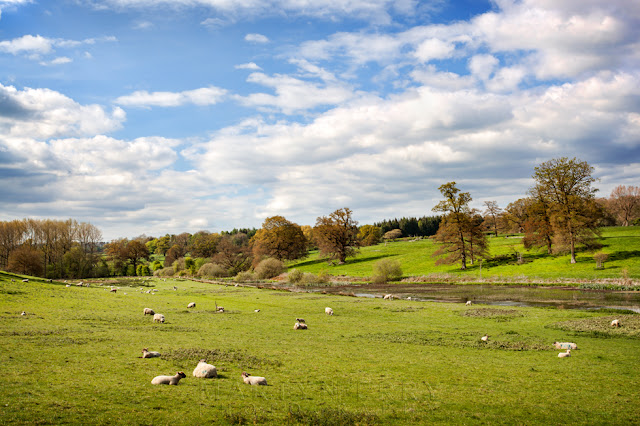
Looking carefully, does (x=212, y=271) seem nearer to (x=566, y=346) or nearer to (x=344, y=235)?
(x=344, y=235)

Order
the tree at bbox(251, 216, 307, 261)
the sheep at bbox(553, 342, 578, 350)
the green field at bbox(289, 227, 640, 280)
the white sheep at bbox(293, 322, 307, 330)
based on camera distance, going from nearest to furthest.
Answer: the sheep at bbox(553, 342, 578, 350), the white sheep at bbox(293, 322, 307, 330), the green field at bbox(289, 227, 640, 280), the tree at bbox(251, 216, 307, 261)

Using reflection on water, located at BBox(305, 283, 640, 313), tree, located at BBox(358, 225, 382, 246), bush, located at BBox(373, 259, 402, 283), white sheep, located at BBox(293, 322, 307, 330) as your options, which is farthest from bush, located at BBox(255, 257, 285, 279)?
tree, located at BBox(358, 225, 382, 246)

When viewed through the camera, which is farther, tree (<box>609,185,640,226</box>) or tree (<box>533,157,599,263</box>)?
tree (<box>609,185,640,226</box>)

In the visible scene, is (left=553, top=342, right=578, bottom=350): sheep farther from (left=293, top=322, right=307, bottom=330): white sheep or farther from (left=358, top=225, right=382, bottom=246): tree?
(left=358, top=225, right=382, bottom=246): tree

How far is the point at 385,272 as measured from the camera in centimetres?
7550

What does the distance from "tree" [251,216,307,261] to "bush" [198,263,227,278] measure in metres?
10.2

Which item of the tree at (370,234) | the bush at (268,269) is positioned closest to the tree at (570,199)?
the bush at (268,269)

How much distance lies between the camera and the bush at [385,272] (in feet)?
247

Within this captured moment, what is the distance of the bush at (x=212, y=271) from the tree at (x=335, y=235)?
27.9m

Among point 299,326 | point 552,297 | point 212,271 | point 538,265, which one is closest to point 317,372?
point 299,326

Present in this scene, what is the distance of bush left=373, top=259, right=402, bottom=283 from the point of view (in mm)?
75312

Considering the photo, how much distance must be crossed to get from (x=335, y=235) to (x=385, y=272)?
30.8 metres

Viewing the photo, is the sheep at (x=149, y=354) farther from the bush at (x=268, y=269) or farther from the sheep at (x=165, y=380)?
the bush at (x=268, y=269)

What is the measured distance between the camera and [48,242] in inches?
4026
